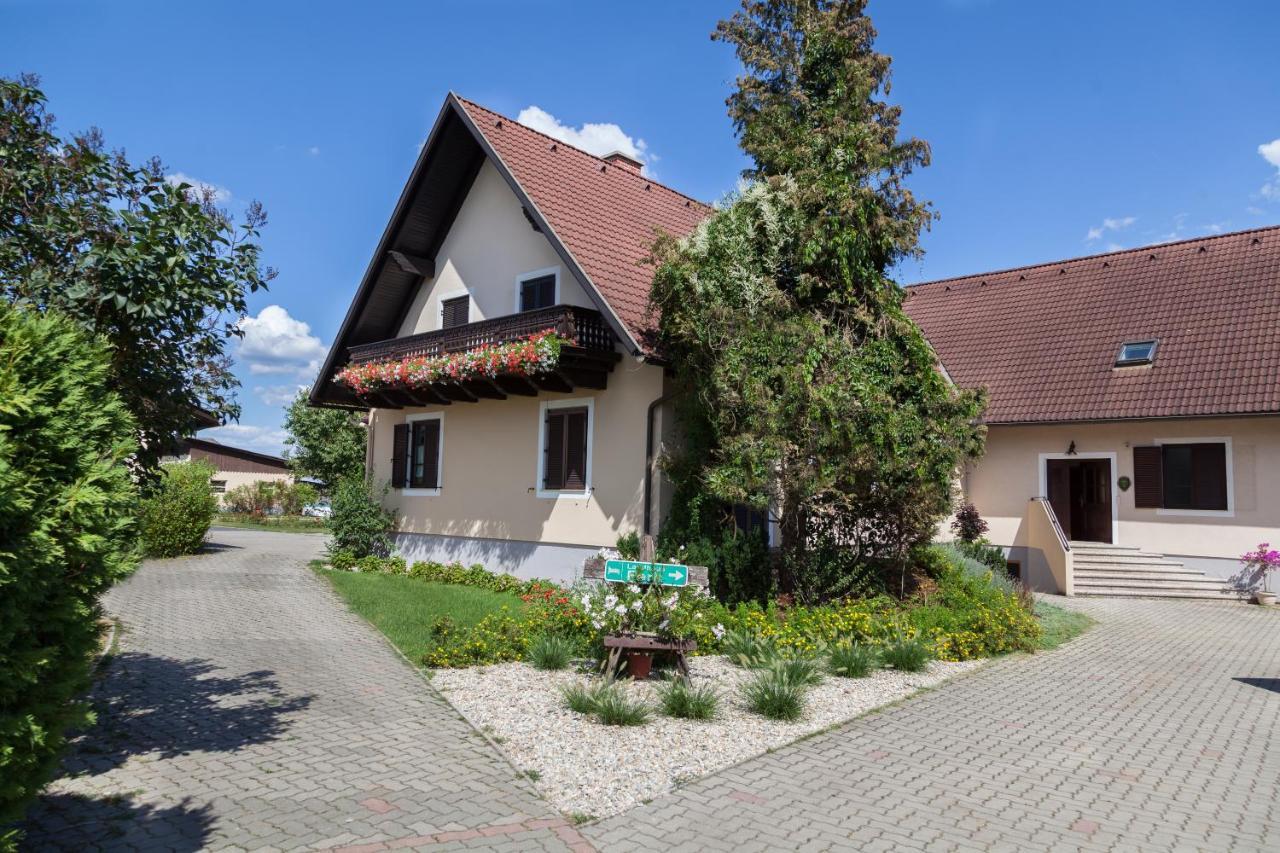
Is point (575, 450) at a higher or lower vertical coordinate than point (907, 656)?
higher

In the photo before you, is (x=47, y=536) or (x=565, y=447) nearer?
(x=47, y=536)

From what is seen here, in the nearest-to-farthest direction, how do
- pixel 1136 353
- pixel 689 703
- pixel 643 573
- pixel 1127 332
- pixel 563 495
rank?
pixel 689 703, pixel 643 573, pixel 563 495, pixel 1136 353, pixel 1127 332

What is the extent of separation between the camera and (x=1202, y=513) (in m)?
16.8

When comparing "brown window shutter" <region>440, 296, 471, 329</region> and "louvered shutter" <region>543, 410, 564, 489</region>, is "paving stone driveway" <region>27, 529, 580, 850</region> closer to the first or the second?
"louvered shutter" <region>543, 410, 564, 489</region>

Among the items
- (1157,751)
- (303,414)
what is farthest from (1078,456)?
(303,414)

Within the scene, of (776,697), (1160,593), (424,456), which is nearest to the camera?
(776,697)

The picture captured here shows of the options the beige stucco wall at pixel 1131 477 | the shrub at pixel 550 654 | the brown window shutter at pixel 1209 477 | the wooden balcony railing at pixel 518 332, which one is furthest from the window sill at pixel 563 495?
the brown window shutter at pixel 1209 477

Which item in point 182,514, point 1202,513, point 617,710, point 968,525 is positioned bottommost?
point 617,710

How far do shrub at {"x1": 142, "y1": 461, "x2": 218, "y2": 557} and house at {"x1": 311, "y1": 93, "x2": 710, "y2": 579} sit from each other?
11.2 feet

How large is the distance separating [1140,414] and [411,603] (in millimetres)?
14140

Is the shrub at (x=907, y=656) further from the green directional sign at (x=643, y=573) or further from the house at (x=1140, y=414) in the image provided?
the house at (x=1140, y=414)

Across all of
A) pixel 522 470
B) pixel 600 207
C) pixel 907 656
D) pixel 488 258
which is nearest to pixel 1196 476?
pixel 907 656

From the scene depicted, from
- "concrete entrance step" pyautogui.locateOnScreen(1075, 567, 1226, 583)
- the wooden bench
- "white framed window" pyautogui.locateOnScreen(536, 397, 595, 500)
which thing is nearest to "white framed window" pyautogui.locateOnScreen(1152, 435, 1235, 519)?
"concrete entrance step" pyautogui.locateOnScreen(1075, 567, 1226, 583)

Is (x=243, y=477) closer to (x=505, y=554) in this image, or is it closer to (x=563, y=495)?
(x=505, y=554)
